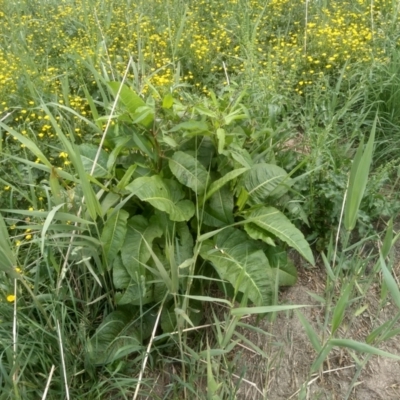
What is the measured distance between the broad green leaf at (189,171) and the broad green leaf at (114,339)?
59cm

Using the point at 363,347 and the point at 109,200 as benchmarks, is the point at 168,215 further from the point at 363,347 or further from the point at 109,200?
the point at 363,347

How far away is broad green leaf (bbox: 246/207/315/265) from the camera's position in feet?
6.19

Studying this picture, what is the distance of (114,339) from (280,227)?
791mm

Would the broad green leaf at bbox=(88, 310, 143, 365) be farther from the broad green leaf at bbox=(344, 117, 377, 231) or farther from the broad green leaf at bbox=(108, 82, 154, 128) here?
the broad green leaf at bbox=(344, 117, 377, 231)

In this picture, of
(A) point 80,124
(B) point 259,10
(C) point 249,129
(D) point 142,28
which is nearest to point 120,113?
(C) point 249,129

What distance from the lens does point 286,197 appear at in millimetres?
2215

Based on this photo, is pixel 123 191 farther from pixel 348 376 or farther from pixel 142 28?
pixel 142 28

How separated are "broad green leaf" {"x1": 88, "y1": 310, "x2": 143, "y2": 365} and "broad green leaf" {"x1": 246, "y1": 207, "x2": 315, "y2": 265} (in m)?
0.65

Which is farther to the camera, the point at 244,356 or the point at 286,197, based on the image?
the point at 286,197

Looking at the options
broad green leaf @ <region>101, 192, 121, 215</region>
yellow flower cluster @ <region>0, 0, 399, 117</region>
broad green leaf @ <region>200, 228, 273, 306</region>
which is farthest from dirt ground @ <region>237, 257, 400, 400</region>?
yellow flower cluster @ <region>0, 0, 399, 117</region>

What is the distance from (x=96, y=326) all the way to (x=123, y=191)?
1.90 ft

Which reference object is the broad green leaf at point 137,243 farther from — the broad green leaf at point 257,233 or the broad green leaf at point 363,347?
the broad green leaf at point 363,347

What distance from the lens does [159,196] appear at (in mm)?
1877

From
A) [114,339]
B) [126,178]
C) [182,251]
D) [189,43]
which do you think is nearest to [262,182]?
[182,251]
